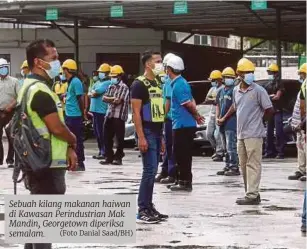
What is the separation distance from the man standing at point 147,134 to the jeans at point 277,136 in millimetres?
9388

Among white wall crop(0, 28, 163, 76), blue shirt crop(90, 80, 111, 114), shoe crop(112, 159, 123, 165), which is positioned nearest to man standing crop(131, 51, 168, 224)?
shoe crop(112, 159, 123, 165)

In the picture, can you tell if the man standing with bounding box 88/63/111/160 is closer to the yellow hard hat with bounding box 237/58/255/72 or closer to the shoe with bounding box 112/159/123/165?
the shoe with bounding box 112/159/123/165

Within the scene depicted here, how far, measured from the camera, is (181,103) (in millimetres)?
12672

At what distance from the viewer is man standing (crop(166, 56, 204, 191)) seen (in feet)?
41.6

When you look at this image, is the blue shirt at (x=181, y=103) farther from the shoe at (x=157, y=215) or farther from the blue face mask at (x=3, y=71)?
the blue face mask at (x=3, y=71)

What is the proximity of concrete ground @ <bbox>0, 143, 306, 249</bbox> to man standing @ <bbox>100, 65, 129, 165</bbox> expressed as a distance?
0.50 m

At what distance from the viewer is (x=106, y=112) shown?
1816 centimetres

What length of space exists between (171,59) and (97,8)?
530 inches

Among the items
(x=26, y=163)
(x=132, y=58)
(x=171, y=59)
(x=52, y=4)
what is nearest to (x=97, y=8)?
(x=52, y=4)

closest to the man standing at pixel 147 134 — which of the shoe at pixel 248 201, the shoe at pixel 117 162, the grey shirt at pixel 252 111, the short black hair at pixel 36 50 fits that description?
the grey shirt at pixel 252 111

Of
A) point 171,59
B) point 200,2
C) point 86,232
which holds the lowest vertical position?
point 86,232

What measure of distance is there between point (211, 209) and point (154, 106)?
1759 millimetres

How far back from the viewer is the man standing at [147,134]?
33.2 ft

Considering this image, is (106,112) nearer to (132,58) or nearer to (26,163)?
(26,163)
